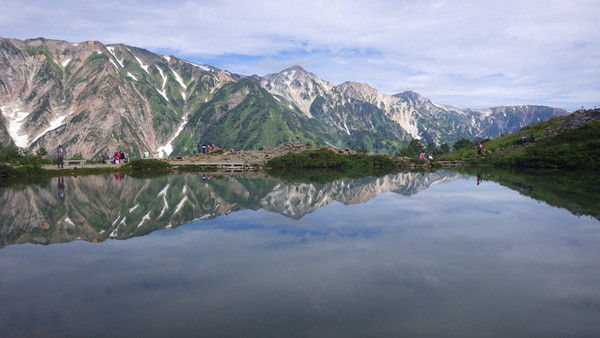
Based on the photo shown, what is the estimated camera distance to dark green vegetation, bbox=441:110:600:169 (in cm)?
8947

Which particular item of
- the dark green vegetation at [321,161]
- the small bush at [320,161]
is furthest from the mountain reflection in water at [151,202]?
the small bush at [320,161]

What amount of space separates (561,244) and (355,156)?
279ft

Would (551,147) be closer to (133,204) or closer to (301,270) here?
(133,204)

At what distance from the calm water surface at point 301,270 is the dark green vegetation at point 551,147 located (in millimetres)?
59098

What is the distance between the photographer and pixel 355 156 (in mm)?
109375

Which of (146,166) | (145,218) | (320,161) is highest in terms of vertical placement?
(320,161)

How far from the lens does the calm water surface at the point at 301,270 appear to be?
1418cm

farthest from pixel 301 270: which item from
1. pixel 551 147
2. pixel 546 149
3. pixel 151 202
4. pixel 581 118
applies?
pixel 581 118

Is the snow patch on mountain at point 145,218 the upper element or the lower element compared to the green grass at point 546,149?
lower

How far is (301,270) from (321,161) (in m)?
80.4

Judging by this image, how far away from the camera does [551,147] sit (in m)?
99.5

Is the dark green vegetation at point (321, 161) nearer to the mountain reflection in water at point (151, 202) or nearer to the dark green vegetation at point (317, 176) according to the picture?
the dark green vegetation at point (317, 176)

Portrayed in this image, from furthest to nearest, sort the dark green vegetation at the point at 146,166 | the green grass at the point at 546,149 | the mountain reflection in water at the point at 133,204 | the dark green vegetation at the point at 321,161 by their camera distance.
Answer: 1. the dark green vegetation at the point at 321,161
2. the green grass at the point at 546,149
3. the dark green vegetation at the point at 146,166
4. the mountain reflection in water at the point at 133,204

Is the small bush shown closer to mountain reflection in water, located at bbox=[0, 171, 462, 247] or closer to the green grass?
the green grass
